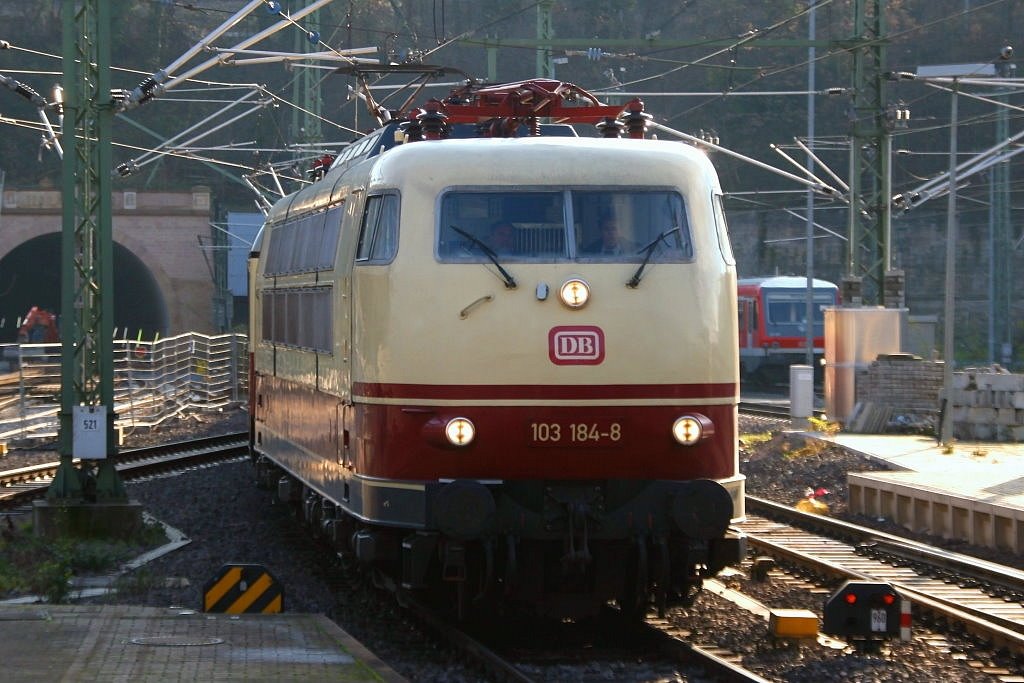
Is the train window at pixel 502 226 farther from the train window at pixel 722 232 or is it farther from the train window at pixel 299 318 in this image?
the train window at pixel 299 318

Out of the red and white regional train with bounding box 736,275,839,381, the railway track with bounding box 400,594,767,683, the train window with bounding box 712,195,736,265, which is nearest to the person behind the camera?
the railway track with bounding box 400,594,767,683

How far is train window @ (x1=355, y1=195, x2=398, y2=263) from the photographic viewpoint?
10.1m

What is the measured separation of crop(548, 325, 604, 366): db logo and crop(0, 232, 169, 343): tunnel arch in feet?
176

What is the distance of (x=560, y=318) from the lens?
9.86 meters

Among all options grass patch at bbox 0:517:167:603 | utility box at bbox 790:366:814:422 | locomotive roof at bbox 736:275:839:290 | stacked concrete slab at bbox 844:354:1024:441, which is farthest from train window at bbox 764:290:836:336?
grass patch at bbox 0:517:167:603

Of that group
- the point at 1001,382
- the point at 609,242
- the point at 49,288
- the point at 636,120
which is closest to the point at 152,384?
the point at 1001,382

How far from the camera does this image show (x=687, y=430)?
32.6ft

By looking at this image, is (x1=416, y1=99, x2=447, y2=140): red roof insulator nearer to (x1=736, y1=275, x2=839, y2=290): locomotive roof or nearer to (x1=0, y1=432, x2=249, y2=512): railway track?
(x1=0, y1=432, x2=249, y2=512): railway track

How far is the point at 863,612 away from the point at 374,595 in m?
4.02

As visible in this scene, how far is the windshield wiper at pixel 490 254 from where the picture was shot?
985 cm

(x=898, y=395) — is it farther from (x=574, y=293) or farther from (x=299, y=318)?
(x=574, y=293)

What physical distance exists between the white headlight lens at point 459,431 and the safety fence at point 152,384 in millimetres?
19773

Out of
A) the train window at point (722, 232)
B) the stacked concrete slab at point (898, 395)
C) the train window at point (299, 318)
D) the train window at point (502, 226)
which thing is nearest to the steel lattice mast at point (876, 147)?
the stacked concrete slab at point (898, 395)

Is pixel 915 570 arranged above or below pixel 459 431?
below
